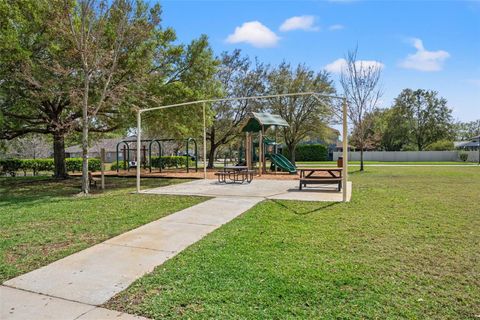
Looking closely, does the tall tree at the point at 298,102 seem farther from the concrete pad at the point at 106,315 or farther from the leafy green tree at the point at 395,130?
the leafy green tree at the point at 395,130

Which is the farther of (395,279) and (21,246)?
(21,246)

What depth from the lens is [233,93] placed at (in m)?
27.0

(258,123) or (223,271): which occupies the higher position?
(258,123)

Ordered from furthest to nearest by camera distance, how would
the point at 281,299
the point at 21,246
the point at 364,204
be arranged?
the point at 364,204, the point at 21,246, the point at 281,299

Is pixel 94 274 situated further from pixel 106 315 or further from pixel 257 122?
pixel 257 122

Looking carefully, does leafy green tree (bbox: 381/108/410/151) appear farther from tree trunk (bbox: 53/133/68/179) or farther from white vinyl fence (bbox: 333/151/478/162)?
tree trunk (bbox: 53/133/68/179)

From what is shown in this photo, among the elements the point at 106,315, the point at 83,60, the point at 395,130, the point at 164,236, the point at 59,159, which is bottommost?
the point at 106,315

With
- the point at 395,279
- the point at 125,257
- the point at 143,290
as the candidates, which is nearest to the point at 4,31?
the point at 125,257

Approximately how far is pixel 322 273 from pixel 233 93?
24.1 meters

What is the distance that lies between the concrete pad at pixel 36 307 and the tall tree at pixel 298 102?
25.0 metres

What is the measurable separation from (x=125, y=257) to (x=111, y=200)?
17.6 feet

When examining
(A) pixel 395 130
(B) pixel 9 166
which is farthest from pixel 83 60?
(A) pixel 395 130

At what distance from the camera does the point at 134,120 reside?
1477 centimetres

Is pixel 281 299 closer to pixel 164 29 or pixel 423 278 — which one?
pixel 423 278
